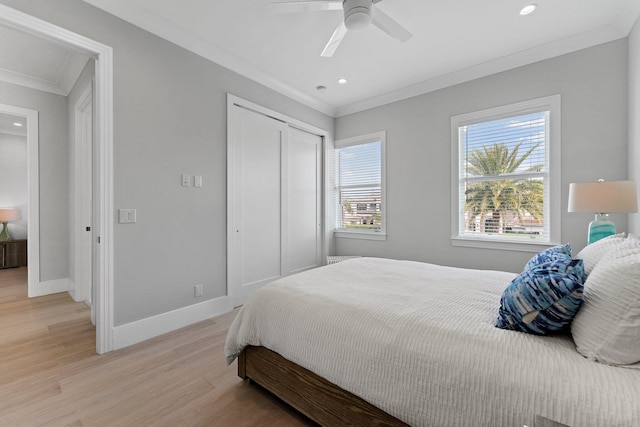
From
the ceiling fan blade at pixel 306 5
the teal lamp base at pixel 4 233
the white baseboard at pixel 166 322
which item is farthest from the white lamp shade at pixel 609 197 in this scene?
the teal lamp base at pixel 4 233

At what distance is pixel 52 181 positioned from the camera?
11.9ft

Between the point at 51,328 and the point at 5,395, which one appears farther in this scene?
the point at 51,328

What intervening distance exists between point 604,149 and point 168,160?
13.3ft

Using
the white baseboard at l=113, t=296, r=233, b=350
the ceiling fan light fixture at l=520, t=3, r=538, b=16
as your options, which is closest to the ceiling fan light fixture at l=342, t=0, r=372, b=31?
the ceiling fan light fixture at l=520, t=3, r=538, b=16

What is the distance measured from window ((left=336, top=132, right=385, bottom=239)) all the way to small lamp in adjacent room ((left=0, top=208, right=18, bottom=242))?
6198mm

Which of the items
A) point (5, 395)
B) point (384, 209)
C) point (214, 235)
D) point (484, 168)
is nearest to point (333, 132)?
point (384, 209)

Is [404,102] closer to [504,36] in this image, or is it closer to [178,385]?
[504,36]

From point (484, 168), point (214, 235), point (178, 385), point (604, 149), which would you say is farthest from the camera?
point (484, 168)

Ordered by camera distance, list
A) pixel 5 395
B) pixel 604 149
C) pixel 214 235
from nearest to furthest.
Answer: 1. pixel 5 395
2. pixel 604 149
3. pixel 214 235

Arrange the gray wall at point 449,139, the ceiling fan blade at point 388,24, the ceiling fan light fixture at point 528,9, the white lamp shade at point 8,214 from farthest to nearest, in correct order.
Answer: the white lamp shade at point 8,214 → the gray wall at point 449,139 → the ceiling fan light fixture at point 528,9 → the ceiling fan blade at point 388,24

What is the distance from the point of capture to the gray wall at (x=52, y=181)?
3.53m

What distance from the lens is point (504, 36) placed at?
2.63m

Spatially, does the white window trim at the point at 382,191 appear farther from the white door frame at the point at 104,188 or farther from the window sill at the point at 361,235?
the white door frame at the point at 104,188

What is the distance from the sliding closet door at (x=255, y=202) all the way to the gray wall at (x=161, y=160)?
176mm
